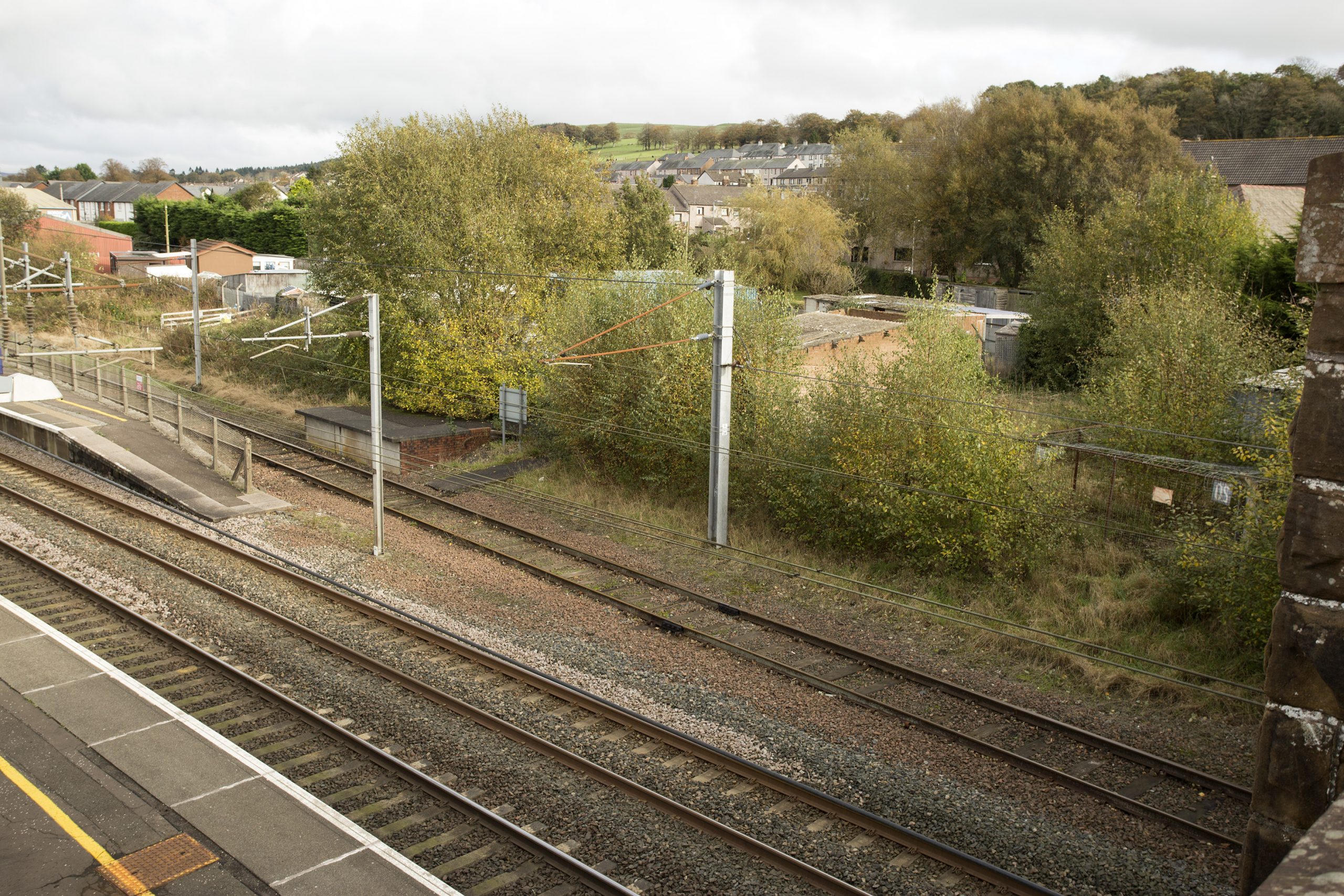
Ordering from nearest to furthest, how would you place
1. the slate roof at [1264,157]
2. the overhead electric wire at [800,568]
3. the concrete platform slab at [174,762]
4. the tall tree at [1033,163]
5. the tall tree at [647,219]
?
the concrete platform slab at [174,762] < the overhead electric wire at [800,568] < the tall tree at [1033,163] < the slate roof at [1264,157] < the tall tree at [647,219]

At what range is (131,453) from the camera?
21.8 m

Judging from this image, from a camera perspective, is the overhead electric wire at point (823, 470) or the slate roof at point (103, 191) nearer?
the overhead electric wire at point (823, 470)

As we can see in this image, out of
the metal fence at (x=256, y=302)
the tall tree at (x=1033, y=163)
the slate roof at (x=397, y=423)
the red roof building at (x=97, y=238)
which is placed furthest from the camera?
the red roof building at (x=97, y=238)

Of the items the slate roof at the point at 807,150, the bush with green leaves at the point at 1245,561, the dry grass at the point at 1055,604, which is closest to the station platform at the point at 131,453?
the dry grass at the point at 1055,604

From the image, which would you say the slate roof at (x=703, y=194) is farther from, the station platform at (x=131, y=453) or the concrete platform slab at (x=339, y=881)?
the concrete platform slab at (x=339, y=881)

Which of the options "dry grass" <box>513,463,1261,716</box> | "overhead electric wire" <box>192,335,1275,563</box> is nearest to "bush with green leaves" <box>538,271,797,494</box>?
"overhead electric wire" <box>192,335,1275,563</box>

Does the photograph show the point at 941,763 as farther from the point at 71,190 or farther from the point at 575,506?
the point at 71,190

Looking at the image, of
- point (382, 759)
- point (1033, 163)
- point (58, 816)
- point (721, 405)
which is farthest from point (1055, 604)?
point (1033, 163)

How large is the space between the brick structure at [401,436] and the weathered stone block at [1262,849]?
20.5 meters

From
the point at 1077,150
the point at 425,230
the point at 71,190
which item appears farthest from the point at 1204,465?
the point at 71,190

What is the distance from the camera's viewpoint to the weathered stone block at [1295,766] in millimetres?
4199

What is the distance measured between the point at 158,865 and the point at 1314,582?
7.75 metres

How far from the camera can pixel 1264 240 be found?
28594mm

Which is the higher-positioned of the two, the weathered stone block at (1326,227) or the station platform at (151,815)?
the weathered stone block at (1326,227)
